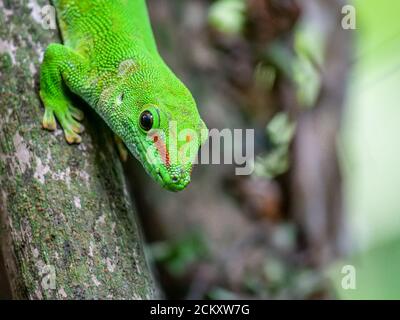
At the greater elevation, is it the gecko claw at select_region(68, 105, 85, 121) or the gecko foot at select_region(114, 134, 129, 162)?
the gecko claw at select_region(68, 105, 85, 121)

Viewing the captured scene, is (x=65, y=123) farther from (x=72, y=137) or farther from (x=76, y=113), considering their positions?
(x=76, y=113)

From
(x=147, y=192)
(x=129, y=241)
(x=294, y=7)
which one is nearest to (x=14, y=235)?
(x=129, y=241)

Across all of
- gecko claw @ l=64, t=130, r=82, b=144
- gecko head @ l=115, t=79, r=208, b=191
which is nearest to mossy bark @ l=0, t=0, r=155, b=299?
gecko claw @ l=64, t=130, r=82, b=144

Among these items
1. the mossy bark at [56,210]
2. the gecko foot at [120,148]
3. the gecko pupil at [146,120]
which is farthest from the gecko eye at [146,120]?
the gecko foot at [120,148]

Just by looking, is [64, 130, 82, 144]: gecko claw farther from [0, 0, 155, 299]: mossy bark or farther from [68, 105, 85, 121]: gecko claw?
[68, 105, 85, 121]: gecko claw

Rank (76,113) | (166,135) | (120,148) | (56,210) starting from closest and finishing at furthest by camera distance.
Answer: (56,210) < (166,135) < (76,113) < (120,148)

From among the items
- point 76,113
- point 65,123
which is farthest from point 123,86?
point 65,123

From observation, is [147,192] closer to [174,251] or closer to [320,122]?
[174,251]

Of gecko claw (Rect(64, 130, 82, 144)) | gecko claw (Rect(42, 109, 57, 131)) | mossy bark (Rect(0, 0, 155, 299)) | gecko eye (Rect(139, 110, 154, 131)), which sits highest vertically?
gecko claw (Rect(42, 109, 57, 131))
